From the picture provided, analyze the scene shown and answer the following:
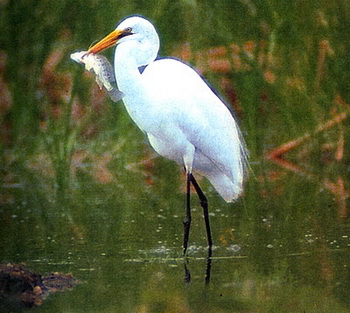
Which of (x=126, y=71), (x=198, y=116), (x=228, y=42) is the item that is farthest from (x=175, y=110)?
(x=228, y=42)

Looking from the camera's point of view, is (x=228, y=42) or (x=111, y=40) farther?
(x=228, y=42)

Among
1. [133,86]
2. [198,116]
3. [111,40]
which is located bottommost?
[198,116]

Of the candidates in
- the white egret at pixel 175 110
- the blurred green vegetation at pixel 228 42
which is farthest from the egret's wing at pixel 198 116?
the blurred green vegetation at pixel 228 42

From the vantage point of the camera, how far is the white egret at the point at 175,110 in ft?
11.7

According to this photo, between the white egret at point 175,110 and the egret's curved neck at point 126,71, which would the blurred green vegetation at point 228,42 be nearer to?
the white egret at point 175,110

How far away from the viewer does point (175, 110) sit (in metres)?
3.66

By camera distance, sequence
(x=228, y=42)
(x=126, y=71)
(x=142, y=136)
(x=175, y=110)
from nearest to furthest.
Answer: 1. (x=126, y=71)
2. (x=175, y=110)
3. (x=228, y=42)
4. (x=142, y=136)

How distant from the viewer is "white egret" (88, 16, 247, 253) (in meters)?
3.56

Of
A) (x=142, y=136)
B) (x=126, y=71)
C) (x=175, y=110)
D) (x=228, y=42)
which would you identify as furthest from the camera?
(x=142, y=136)

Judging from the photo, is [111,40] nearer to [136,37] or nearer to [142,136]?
[136,37]

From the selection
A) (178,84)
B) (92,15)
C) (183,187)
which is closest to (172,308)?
(178,84)

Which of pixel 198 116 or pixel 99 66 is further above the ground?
pixel 99 66

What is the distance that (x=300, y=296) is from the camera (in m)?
2.99

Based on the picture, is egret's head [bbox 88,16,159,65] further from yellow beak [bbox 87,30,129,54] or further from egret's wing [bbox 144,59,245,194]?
egret's wing [bbox 144,59,245,194]
